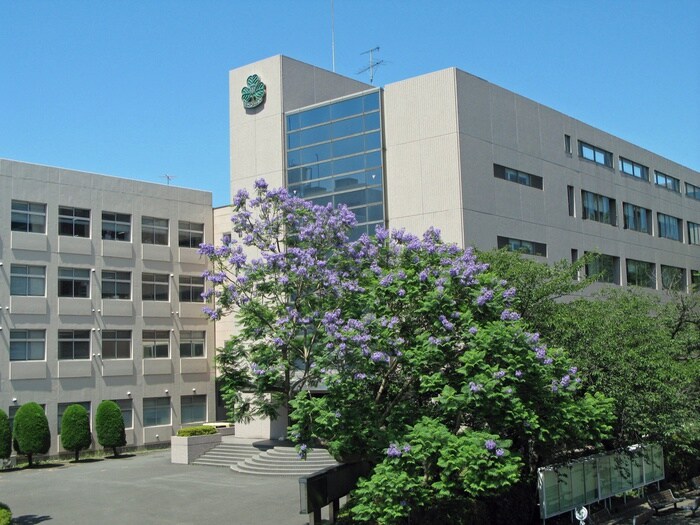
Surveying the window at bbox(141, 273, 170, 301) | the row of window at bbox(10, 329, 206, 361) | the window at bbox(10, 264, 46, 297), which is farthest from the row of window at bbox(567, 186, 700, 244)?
the window at bbox(10, 264, 46, 297)

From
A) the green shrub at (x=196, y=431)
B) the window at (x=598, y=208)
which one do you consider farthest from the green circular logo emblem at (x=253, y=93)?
the window at (x=598, y=208)

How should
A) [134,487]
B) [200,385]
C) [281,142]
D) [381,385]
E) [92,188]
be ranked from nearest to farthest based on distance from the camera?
[381,385] < [134,487] < [281,142] < [92,188] < [200,385]

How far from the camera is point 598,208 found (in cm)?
3769

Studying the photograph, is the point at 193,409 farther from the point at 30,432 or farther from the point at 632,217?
the point at 632,217

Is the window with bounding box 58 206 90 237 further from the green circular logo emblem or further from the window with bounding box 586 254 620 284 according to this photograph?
the window with bounding box 586 254 620 284

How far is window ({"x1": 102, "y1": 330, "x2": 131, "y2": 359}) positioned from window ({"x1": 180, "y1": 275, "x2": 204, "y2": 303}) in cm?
363

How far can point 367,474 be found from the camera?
61.6 ft

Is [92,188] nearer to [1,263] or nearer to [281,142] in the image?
[1,263]

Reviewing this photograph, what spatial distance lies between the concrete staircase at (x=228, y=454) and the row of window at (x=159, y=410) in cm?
595

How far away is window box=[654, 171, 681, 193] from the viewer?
44.0m

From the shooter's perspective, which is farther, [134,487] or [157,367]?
[157,367]

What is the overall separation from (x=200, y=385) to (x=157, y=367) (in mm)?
2772

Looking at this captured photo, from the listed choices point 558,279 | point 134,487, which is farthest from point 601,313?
point 134,487

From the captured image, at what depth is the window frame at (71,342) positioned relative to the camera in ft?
113
